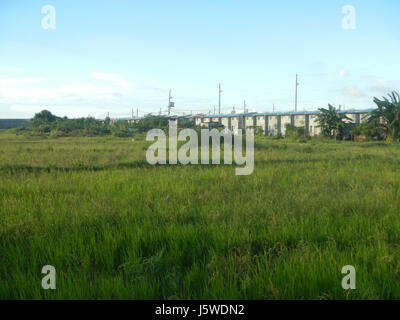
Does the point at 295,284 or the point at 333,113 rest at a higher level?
the point at 333,113

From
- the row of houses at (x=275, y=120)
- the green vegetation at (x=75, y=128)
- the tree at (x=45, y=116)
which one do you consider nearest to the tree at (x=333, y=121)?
the row of houses at (x=275, y=120)

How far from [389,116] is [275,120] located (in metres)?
15.8

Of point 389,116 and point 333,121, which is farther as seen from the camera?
point 333,121

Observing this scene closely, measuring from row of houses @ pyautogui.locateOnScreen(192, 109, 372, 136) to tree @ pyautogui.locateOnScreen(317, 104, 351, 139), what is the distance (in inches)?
84.0

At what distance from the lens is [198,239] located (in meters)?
3.14

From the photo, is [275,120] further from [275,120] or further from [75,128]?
[75,128]

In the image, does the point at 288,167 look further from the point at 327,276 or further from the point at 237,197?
the point at 327,276

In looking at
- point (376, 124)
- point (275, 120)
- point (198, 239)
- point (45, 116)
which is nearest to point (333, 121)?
point (376, 124)

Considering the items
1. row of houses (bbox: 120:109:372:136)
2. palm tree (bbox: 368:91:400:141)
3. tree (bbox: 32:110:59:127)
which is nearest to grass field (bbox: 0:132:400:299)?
palm tree (bbox: 368:91:400:141)

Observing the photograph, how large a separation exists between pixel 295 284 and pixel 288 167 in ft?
20.2

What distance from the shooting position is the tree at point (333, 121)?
23.5 m
